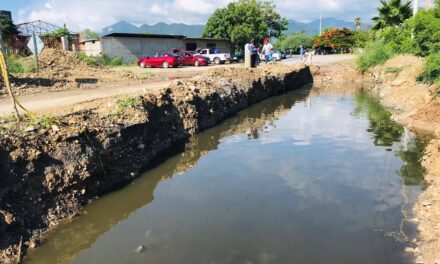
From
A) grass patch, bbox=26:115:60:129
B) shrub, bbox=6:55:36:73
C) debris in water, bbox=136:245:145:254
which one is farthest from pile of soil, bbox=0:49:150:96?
debris in water, bbox=136:245:145:254

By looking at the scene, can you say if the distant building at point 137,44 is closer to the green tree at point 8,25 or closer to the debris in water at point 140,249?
the green tree at point 8,25

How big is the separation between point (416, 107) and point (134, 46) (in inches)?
1156

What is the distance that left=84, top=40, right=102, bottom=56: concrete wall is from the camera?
36487 millimetres

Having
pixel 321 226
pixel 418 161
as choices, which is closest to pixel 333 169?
pixel 418 161

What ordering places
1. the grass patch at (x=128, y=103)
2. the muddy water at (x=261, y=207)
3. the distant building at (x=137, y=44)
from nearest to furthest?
the muddy water at (x=261, y=207) < the grass patch at (x=128, y=103) < the distant building at (x=137, y=44)

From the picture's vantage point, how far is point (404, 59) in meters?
23.1

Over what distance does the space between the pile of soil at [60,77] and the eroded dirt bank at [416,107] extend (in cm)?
1292

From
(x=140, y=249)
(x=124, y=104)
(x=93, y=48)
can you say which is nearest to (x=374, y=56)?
(x=124, y=104)

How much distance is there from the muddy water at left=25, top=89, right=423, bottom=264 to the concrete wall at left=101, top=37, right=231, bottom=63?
89.6 feet

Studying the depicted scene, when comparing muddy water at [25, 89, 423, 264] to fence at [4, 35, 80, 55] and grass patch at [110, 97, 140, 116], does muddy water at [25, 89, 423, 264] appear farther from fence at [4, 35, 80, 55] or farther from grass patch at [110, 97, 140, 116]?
fence at [4, 35, 80, 55]

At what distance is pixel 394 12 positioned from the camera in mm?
36594

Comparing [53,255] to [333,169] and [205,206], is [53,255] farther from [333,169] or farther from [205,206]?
[333,169]

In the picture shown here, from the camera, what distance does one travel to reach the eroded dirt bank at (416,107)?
6004 mm

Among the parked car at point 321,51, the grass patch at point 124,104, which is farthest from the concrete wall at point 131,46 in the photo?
the parked car at point 321,51
